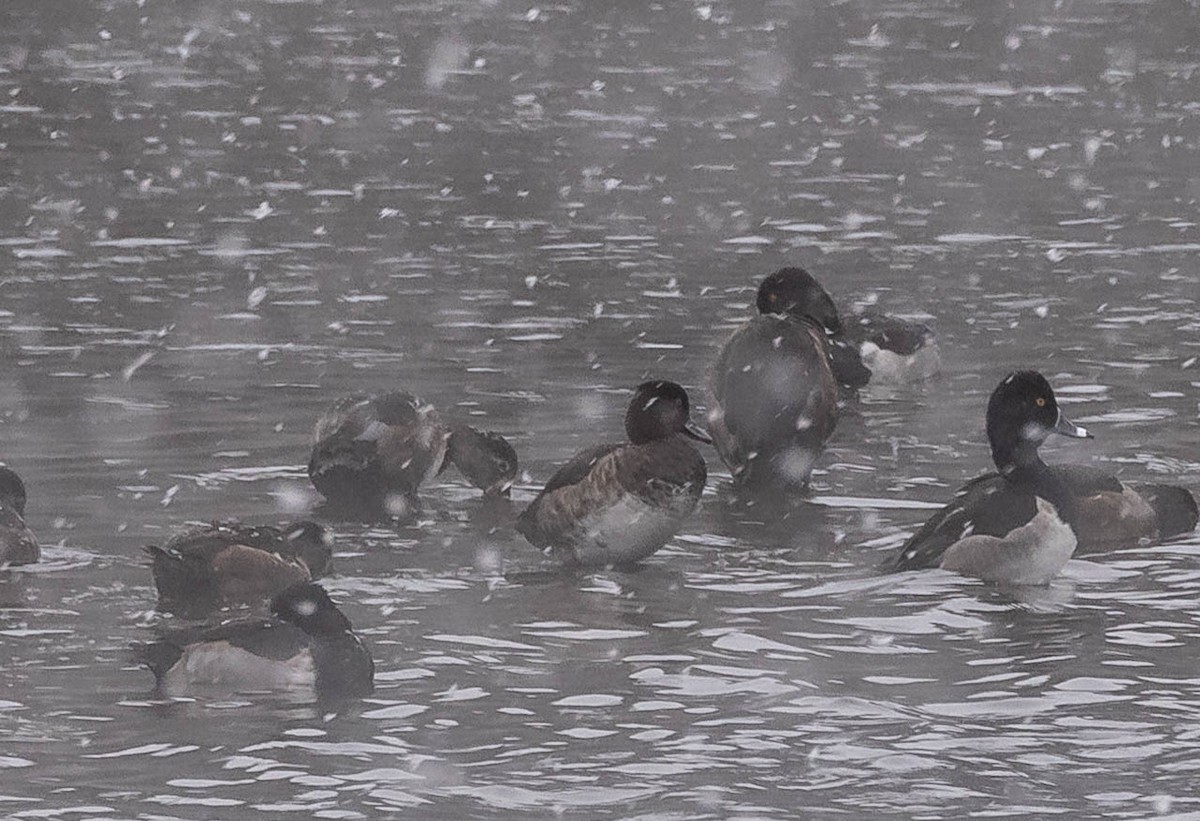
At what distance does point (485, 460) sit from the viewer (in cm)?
1323

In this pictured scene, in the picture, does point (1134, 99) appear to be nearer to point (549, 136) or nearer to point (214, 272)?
point (549, 136)

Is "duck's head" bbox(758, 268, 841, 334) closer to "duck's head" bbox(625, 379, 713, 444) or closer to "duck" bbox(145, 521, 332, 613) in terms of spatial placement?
"duck's head" bbox(625, 379, 713, 444)

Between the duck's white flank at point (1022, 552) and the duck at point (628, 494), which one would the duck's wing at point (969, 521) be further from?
the duck at point (628, 494)

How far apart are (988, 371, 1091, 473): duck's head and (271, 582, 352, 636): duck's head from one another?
3708 millimetres

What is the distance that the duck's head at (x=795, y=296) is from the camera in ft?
50.4

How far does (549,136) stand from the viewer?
1100 inches

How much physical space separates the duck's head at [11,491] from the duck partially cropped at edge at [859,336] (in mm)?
5061

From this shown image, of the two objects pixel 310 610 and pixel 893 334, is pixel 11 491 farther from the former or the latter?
pixel 893 334

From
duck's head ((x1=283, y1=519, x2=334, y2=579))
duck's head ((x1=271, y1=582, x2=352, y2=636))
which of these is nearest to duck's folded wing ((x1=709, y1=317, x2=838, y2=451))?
duck's head ((x1=283, y1=519, x2=334, y2=579))

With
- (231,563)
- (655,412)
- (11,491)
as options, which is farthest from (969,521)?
(11,491)

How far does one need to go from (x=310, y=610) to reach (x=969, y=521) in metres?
3.40

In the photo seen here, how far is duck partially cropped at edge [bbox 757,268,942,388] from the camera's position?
15.4 metres

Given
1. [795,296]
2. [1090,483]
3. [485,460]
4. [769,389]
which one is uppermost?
[795,296]

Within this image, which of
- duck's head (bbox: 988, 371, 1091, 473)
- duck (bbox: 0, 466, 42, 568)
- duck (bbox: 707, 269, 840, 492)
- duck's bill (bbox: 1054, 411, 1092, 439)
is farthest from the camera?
duck (bbox: 707, 269, 840, 492)
